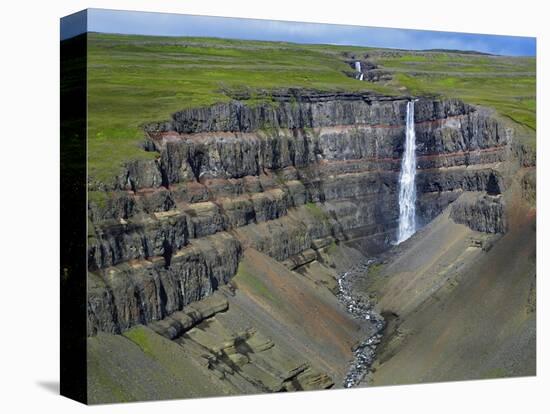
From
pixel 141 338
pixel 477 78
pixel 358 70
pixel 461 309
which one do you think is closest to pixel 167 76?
pixel 141 338

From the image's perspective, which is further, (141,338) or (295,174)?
(295,174)

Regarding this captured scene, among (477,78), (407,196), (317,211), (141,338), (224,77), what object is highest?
(477,78)

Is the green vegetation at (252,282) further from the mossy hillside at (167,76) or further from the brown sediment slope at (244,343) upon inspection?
the mossy hillside at (167,76)

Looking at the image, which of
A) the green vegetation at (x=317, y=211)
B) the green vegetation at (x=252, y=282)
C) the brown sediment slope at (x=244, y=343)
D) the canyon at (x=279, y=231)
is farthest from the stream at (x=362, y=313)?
the green vegetation at (x=252, y=282)

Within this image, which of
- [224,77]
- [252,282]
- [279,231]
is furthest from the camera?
[279,231]

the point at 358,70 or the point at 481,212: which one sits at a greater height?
the point at 358,70

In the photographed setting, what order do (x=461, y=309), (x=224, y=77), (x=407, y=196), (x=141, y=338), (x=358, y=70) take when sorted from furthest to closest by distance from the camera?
1. (x=407, y=196)
2. (x=358, y=70)
3. (x=461, y=309)
4. (x=224, y=77)
5. (x=141, y=338)

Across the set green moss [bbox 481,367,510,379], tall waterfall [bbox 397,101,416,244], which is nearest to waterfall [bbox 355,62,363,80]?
tall waterfall [bbox 397,101,416,244]

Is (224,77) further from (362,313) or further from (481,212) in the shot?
(481,212)
